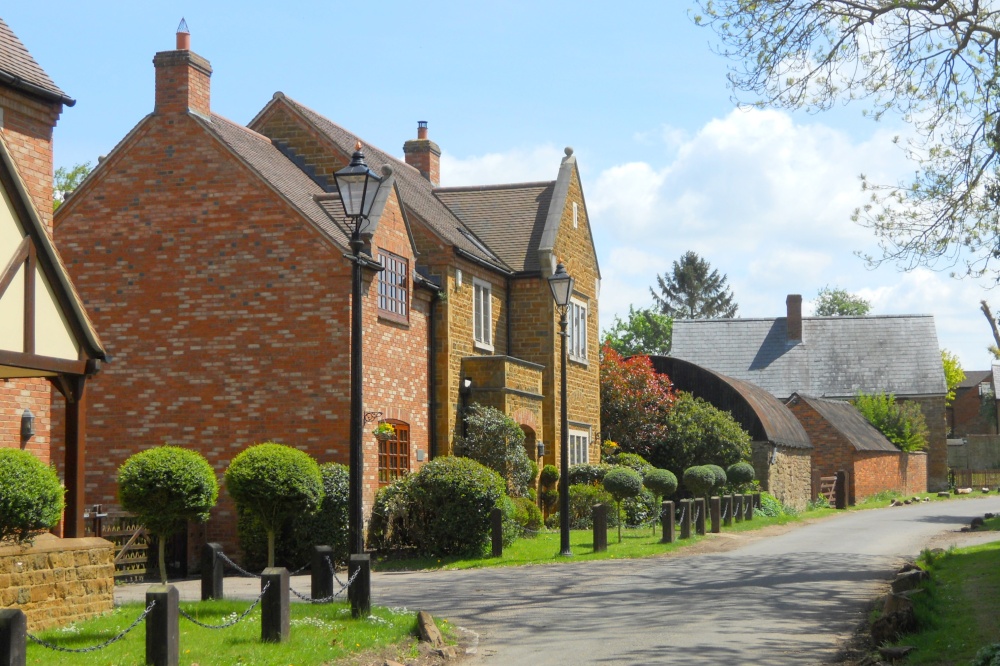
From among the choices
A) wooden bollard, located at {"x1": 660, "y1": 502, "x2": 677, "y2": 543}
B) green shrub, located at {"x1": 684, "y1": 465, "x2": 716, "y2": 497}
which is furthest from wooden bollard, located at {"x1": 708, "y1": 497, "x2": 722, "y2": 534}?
wooden bollard, located at {"x1": 660, "y1": 502, "x2": 677, "y2": 543}

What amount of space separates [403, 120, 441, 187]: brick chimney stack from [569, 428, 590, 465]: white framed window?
29.5 feet

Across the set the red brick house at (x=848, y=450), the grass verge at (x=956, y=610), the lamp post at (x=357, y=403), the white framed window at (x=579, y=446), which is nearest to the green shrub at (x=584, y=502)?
the white framed window at (x=579, y=446)

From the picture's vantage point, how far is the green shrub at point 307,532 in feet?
70.3

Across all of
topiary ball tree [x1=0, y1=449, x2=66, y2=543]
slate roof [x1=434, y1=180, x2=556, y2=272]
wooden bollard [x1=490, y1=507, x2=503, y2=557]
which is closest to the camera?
topiary ball tree [x1=0, y1=449, x2=66, y2=543]

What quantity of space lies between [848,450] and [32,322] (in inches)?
1501

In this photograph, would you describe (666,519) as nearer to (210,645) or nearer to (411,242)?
(411,242)

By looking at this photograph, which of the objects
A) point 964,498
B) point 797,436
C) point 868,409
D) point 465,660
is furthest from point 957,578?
point 868,409

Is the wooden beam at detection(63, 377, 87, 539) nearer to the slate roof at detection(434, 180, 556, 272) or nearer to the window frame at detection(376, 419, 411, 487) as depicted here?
the window frame at detection(376, 419, 411, 487)

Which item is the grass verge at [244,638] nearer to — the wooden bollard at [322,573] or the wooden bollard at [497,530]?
the wooden bollard at [322,573]

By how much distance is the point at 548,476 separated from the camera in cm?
3027

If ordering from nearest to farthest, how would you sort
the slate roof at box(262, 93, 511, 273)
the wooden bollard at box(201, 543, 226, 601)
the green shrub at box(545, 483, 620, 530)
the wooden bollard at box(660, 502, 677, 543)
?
1. the wooden bollard at box(201, 543, 226, 601)
2. the wooden bollard at box(660, 502, 677, 543)
3. the slate roof at box(262, 93, 511, 273)
4. the green shrub at box(545, 483, 620, 530)

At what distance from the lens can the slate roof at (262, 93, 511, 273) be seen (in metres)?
28.8

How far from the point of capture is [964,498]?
50.1 meters

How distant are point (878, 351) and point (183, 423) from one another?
4954 cm
